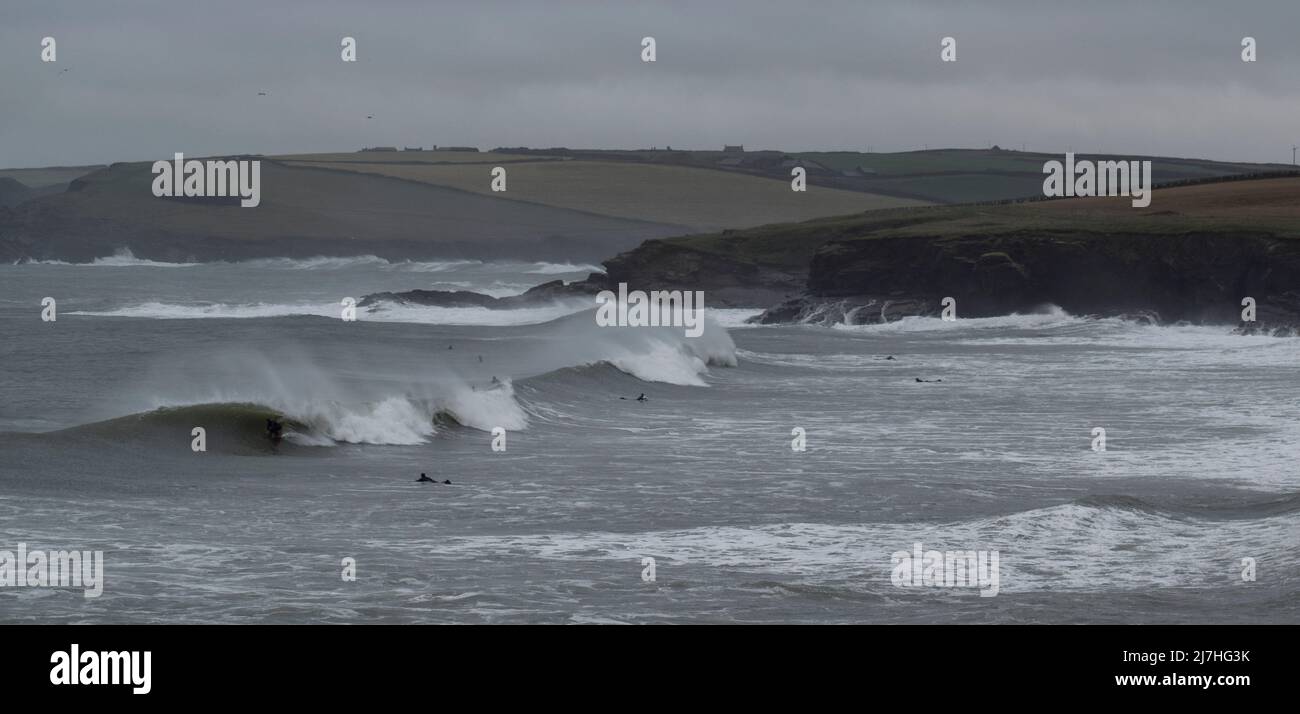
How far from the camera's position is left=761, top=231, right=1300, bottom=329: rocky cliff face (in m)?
69.0

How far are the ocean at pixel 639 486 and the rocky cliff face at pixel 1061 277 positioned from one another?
996 inches

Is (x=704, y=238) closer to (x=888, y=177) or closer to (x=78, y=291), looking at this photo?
(x=78, y=291)

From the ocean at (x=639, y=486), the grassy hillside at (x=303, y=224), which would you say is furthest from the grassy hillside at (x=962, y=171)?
the ocean at (x=639, y=486)

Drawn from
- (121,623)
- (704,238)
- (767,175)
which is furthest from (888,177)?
(121,623)

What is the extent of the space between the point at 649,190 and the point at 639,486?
133m

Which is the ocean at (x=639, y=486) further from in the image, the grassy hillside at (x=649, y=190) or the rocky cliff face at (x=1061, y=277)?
the grassy hillside at (x=649, y=190)

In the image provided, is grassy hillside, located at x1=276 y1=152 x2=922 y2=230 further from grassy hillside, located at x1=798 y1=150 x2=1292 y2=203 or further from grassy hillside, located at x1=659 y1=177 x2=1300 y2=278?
grassy hillside, located at x1=659 y1=177 x2=1300 y2=278

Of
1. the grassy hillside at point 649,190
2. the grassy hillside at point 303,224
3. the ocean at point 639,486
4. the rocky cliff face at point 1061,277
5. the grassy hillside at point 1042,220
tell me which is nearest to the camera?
the ocean at point 639,486

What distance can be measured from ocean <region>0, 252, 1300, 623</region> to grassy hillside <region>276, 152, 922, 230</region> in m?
91.8

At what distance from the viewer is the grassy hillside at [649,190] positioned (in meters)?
137

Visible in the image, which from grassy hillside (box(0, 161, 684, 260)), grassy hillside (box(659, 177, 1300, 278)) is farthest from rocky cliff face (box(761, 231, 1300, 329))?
grassy hillside (box(0, 161, 684, 260))

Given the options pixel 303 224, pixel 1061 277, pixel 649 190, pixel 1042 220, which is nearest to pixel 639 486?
pixel 1061 277
